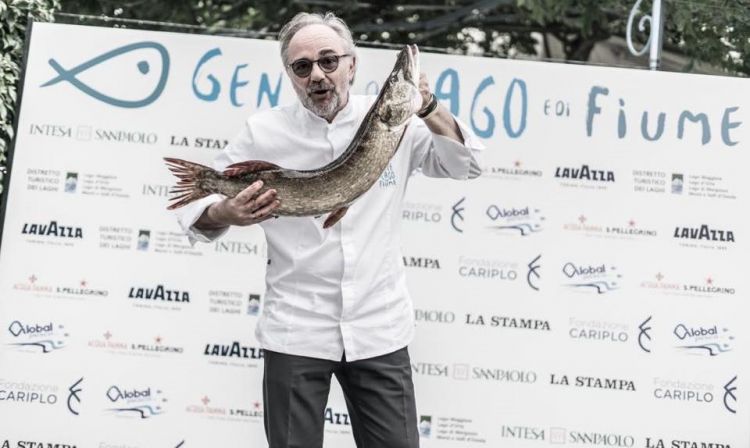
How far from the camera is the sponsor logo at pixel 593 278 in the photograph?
466cm

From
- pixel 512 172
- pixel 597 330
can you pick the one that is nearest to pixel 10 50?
pixel 512 172

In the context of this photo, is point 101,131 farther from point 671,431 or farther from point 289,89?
point 671,431

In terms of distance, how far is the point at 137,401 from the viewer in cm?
467

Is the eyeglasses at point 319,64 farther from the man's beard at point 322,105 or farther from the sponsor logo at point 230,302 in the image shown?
the sponsor logo at point 230,302

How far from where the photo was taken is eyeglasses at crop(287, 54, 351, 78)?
2680 mm

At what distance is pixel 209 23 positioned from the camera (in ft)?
26.5

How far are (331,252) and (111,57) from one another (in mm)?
2412

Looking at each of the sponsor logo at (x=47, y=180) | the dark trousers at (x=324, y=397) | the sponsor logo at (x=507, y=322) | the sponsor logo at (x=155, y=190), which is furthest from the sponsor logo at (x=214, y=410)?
the dark trousers at (x=324, y=397)

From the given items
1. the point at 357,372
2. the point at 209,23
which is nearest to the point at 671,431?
the point at 357,372

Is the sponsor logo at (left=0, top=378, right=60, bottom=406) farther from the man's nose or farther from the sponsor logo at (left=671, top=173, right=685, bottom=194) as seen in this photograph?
the sponsor logo at (left=671, top=173, right=685, bottom=194)

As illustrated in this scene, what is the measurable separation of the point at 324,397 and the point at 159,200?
2121 mm

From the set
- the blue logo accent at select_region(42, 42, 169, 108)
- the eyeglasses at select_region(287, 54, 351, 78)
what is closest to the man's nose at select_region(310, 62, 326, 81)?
the eyeglasses at select_region(287, 54, 351, 78)

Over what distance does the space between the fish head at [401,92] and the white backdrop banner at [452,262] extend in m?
2.21

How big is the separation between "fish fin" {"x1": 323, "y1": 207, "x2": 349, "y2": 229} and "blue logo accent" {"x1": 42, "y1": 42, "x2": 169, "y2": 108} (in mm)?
2357
